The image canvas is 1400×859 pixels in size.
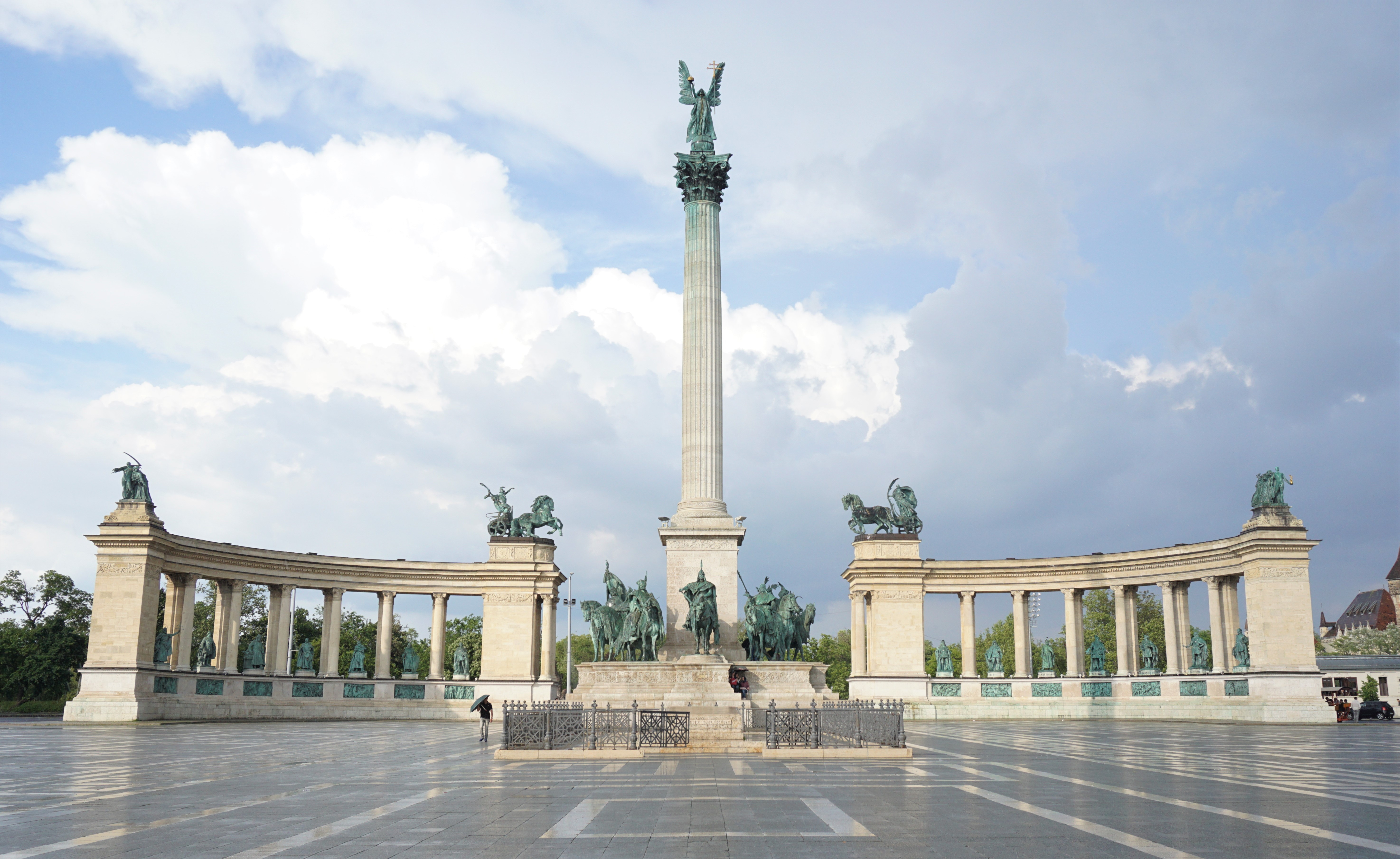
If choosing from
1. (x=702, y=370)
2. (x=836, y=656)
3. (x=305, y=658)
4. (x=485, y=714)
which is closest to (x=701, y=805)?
(x=485, y=714)

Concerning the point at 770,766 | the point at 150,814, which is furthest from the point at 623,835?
the point at 770,766

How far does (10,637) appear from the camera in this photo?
80.9 m

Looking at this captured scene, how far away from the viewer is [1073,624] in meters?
76.6

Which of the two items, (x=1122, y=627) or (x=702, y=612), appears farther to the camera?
(x=1122, y=627)

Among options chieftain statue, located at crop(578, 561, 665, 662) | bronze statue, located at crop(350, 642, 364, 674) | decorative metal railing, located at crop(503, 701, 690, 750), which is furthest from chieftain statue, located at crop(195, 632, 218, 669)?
decorative metal railing, located at crop(503, 701, 690, 750)

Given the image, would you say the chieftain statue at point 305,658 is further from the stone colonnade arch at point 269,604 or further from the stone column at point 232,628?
the stone column at point 232,628

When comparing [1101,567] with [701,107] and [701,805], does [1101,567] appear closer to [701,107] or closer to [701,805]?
[701,107]

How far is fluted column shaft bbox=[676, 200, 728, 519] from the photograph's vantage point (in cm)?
5178

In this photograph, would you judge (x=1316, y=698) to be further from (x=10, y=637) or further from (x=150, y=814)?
(x=10, y=637)

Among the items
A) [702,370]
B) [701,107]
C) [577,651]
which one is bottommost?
[577,651]

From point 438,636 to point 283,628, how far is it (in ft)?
36.7

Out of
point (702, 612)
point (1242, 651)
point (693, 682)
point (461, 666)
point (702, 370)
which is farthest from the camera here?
point (461, 666)

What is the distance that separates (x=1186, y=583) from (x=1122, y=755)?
4486 cm

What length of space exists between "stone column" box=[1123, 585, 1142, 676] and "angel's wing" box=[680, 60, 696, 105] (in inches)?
1842
